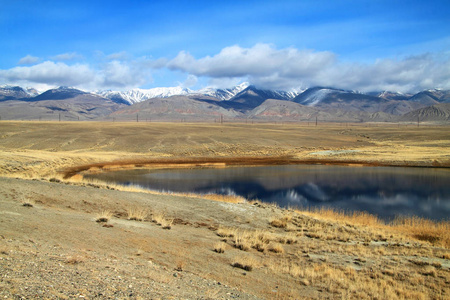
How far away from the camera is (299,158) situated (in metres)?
56.5

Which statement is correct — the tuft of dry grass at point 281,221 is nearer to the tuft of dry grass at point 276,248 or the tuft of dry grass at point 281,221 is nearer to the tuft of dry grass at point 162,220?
the tuft of dry grass at point 276,248

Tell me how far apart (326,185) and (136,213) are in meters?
23.1

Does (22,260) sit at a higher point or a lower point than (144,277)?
higher

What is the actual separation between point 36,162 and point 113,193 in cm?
2350

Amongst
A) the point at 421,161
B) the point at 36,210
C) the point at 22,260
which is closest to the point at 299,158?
the point at 421,161

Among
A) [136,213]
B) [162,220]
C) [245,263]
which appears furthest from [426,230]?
[136,213]

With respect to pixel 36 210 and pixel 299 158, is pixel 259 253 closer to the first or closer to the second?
pixel 36 210

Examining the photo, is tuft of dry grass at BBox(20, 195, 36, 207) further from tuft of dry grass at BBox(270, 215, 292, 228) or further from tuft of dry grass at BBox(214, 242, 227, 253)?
tuft of dry grass at BBox(270, 215, 292, 228)

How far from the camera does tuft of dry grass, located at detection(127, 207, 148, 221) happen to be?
1580cm

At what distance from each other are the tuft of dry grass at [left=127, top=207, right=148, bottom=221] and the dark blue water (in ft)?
39.3

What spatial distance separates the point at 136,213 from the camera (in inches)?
645

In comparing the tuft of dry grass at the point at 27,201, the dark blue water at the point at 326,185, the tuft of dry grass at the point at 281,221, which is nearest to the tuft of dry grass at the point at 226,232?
the tuft of dry grass at the point at 281,221

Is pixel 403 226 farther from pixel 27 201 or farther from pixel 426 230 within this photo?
pixel 27 201

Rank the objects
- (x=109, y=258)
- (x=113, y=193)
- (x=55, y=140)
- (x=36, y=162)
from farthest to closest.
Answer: (x=55, y=140) < (x=36, y=162) < (x=113, y=193) < (x=109, y=258)
